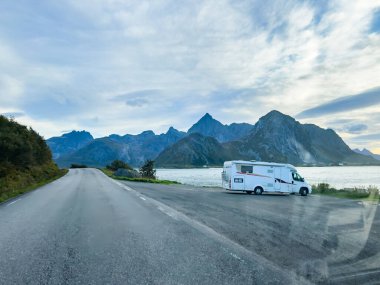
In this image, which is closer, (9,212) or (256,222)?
(256,222)

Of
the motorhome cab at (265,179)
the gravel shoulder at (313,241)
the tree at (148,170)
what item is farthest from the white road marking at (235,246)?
the tree at (148,170)

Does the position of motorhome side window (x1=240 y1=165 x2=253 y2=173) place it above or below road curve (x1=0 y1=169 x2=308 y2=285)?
above

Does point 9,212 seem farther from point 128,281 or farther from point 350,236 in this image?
point 350,236

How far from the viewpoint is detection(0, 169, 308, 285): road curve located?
554 centimetres

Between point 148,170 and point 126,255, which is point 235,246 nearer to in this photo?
point 126,255

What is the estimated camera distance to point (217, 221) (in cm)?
1177

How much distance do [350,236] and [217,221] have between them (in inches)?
163

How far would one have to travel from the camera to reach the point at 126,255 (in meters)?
6.95

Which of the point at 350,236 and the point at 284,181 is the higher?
the point at 284,181

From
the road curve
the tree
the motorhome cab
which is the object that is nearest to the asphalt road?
the road curve

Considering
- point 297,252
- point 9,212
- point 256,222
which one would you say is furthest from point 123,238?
point 9,212

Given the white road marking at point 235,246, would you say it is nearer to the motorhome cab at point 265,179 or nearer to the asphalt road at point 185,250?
the asphalt road at point 185,250

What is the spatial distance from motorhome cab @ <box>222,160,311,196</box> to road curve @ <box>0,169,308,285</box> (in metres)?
18.1

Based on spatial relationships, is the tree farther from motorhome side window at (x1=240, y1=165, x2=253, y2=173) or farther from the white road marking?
the white road marking
